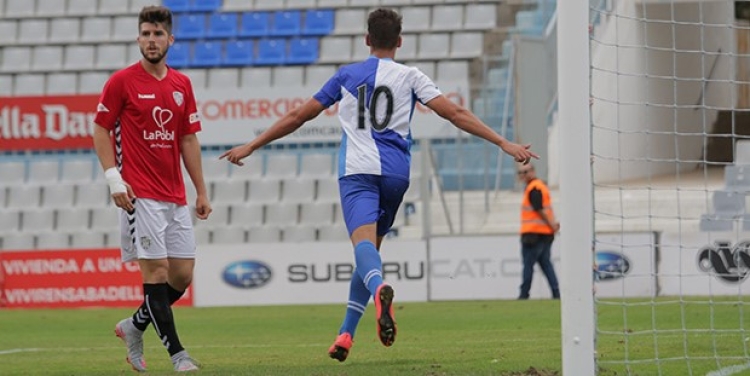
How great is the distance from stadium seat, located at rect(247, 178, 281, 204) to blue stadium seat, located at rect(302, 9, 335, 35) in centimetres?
319

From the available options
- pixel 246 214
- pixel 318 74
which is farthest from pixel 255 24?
pixel 246 214

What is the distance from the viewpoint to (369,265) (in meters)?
7.18

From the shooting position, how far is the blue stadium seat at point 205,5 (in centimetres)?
2467

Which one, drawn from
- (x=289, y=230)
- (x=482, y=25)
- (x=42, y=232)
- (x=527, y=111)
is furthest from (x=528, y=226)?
(x=42, y=232)

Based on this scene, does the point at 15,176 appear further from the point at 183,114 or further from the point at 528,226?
the point at 183,114

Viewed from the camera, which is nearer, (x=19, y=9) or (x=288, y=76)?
(x=288, y=76)

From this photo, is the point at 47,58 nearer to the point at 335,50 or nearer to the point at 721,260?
the point at 335,50

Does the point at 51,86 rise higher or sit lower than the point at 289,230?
higher

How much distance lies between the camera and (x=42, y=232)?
896 inches

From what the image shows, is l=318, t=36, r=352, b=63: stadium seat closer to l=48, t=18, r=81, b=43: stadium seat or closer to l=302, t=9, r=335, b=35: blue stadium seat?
l=302, t=9, r=335, b=35: blue stadium seat

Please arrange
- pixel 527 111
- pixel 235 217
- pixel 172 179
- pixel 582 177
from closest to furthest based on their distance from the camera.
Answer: pixel 582 177, pixel 172 179, pixel 527 111, pixel 235 217

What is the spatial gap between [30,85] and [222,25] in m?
3.53

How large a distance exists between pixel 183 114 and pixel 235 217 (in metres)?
14.7

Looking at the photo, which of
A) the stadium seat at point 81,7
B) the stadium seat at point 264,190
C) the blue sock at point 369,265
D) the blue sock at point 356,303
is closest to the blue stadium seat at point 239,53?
the stadium seat at point 264,190
